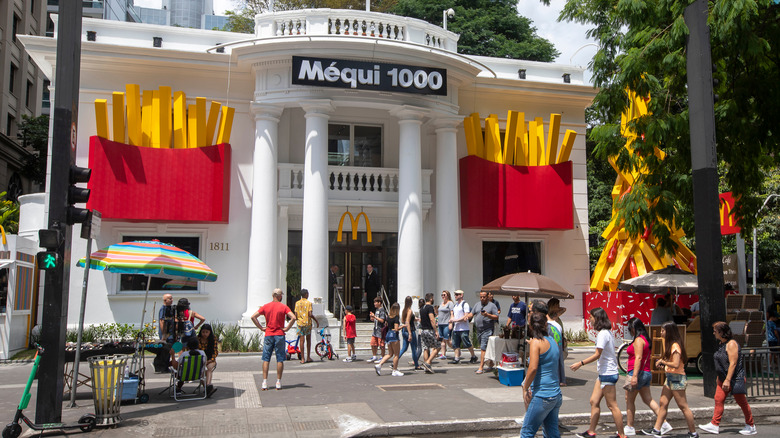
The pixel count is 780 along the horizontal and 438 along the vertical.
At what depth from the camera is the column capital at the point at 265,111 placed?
1920cm

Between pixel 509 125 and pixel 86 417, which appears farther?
pixel 509 125

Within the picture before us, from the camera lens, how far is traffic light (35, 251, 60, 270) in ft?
28.2

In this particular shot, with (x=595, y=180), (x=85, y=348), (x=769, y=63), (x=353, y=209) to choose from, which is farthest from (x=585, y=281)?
(x=85, y=348)

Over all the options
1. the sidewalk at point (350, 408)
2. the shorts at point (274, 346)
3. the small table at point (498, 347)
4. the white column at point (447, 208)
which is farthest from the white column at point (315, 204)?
the shorts at point (274, 346)

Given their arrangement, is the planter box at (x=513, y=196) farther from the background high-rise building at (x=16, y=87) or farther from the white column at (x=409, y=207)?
the background high-rise building at (x=16, y=87)

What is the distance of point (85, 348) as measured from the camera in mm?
10820

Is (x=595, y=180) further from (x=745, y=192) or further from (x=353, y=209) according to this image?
(x=745, y=192)

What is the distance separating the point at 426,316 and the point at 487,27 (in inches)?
1001

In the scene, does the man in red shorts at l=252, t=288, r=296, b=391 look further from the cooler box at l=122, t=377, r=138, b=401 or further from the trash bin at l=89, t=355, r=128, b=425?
the trash bin at l=89, t=355, r=128, b=425

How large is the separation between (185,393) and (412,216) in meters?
9.73

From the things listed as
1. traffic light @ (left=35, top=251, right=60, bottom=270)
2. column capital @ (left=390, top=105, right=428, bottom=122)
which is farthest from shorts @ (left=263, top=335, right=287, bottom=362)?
column capital @ (left=390, top=105, right=428, bottom=122)

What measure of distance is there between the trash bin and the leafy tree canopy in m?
28.6

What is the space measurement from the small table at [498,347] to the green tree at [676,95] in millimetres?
3881

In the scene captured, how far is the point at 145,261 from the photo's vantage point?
10719 mm
